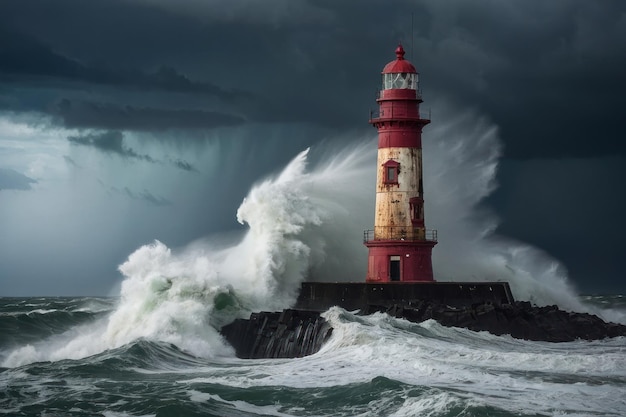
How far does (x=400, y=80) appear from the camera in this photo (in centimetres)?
2805

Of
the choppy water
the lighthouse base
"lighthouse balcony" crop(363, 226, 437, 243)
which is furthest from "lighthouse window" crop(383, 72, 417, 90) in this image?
the choppy water

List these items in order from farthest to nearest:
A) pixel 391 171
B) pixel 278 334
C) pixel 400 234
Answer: pixel 391 171, pixel 400 234, pixel 278 334

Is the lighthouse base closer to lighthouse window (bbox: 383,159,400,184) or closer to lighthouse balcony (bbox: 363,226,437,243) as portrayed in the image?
lighthouse balcony (bbox: 363,226,437,243)

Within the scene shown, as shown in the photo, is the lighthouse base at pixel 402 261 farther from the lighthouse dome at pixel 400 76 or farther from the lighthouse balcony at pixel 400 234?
the lighthouse dome at pixel 400 76

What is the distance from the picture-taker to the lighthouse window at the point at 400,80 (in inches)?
1103

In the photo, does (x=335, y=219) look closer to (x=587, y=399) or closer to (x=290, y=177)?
(x=290, y=177)

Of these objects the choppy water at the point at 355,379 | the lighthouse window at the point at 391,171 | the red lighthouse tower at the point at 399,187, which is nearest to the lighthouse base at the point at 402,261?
the red lighthouse tower at the point at 399,187

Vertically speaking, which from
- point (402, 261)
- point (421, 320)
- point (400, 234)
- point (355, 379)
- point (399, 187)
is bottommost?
point (355, 379)

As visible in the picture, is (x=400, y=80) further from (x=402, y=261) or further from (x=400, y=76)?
(x=402, y=261)

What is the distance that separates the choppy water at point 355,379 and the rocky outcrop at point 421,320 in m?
0.46

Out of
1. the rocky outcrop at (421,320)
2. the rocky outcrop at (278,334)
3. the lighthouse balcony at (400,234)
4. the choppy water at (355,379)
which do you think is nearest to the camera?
the choppy water at (355,379)

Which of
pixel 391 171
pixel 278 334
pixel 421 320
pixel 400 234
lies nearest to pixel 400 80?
pixel 391 171

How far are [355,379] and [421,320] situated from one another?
6.73 metres

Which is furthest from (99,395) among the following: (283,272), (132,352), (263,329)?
(283,272)
